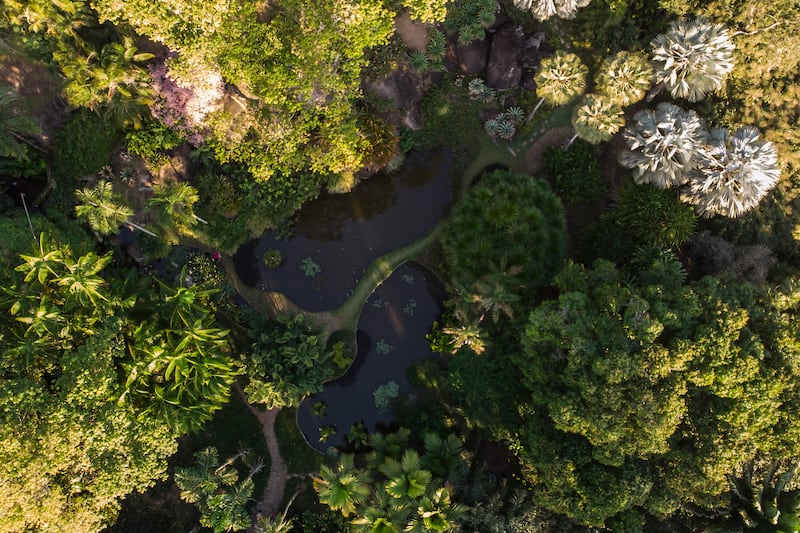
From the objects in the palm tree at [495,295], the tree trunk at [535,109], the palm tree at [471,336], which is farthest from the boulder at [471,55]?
the palm tree at [471,336]

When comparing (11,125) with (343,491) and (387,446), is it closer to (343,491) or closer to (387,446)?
(343,491)

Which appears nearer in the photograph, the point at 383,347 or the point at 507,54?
the point at 507,54

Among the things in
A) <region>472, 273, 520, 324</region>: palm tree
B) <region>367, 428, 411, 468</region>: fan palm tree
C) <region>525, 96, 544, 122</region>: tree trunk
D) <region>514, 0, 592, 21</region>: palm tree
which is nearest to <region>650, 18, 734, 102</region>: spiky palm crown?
<region>514, 0, 592, 21</region>: palm tree

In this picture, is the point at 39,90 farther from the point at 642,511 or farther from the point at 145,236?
the point at 642,511

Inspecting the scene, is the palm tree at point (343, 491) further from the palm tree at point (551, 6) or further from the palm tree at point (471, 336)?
the palm tree at point (551, 6)

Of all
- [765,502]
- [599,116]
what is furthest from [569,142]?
[765,502]

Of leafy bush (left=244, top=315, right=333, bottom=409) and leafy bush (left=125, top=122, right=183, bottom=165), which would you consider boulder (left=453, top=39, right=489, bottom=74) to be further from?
leafy bush (left=244, top=315, right=333, bottom=409)

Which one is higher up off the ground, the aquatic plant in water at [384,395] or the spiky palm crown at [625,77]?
Answer: the spiky palm crown at [625,77]
